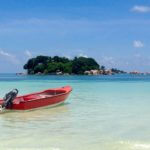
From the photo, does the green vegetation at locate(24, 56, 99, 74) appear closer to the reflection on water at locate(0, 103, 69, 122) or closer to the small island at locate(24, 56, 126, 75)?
the small island at locate(24, 56, 126, 75)

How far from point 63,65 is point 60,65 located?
1097 mm

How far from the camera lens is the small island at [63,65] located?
130 m

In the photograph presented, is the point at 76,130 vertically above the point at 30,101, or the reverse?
the point at 30,101

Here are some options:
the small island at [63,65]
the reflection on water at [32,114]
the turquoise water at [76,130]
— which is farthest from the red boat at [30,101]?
the small island at [63,65]

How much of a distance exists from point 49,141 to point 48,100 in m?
8.24

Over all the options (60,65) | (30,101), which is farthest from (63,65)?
(30,101)

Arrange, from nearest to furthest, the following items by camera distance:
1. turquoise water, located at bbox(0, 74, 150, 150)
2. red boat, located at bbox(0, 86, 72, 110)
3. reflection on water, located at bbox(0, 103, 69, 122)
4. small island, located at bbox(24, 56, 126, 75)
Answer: turquoise water, located at bbox(0, 74, 150, 150)
reflection on water, located at bbox(0, 103, 69, 122)
red boat, located at bbox(0, 86, 72, 110)
small island, located at bbox(24, 56, 126, 75)

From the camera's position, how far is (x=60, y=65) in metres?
131

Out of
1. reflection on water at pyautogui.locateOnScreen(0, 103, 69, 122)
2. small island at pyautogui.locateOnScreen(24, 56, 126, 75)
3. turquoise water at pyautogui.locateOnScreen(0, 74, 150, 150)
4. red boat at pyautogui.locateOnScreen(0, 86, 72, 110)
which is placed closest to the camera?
turquoise water at pyautogui.locateOnScreen(0, 74, 150, 150)

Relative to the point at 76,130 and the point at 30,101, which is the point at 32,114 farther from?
the point at 76,130

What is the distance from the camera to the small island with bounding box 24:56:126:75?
130 meters

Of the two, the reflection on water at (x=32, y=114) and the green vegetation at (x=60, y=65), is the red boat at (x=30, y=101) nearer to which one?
the reflection on water at (x=32, y=114)

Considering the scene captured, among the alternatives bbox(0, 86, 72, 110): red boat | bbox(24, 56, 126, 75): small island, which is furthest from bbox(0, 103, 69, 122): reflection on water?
bbox(24, 56, 126, 75): small island

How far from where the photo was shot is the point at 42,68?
440ft
